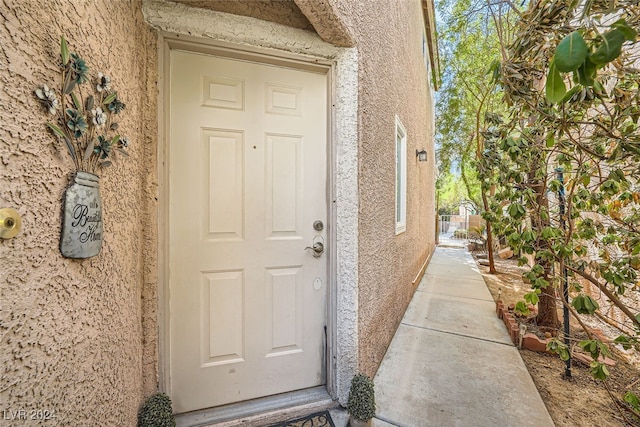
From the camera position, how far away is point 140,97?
4.84ft

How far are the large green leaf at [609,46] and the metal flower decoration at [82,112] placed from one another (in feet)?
5.28

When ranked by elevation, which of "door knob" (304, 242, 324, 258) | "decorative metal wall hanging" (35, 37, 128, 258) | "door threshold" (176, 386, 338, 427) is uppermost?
"decorative metal wall hanging" (35, 37, 128, 258)

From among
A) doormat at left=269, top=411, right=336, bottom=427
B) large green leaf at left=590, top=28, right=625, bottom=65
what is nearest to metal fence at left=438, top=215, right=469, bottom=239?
doormat at left=269, top=411, right=336, bottom=427

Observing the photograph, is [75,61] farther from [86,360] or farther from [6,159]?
[86,360]

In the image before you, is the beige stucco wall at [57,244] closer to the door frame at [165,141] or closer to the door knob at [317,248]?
the door frame at [165,141]

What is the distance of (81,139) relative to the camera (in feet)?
3.27

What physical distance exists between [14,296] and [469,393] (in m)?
3.01

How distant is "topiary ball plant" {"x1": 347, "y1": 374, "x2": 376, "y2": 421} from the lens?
173cm

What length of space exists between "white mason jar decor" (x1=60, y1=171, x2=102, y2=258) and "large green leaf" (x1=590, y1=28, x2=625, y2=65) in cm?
166

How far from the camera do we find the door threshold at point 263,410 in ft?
5.59

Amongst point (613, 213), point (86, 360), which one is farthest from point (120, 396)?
point (613, 213)

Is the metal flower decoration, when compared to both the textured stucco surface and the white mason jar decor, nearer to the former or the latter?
the white mason jar decor

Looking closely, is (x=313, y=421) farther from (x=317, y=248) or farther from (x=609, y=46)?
(x=609, y=46)

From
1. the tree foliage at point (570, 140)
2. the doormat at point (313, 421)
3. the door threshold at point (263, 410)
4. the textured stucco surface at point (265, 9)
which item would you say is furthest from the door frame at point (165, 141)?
the tree foliage at point (570, 140)
